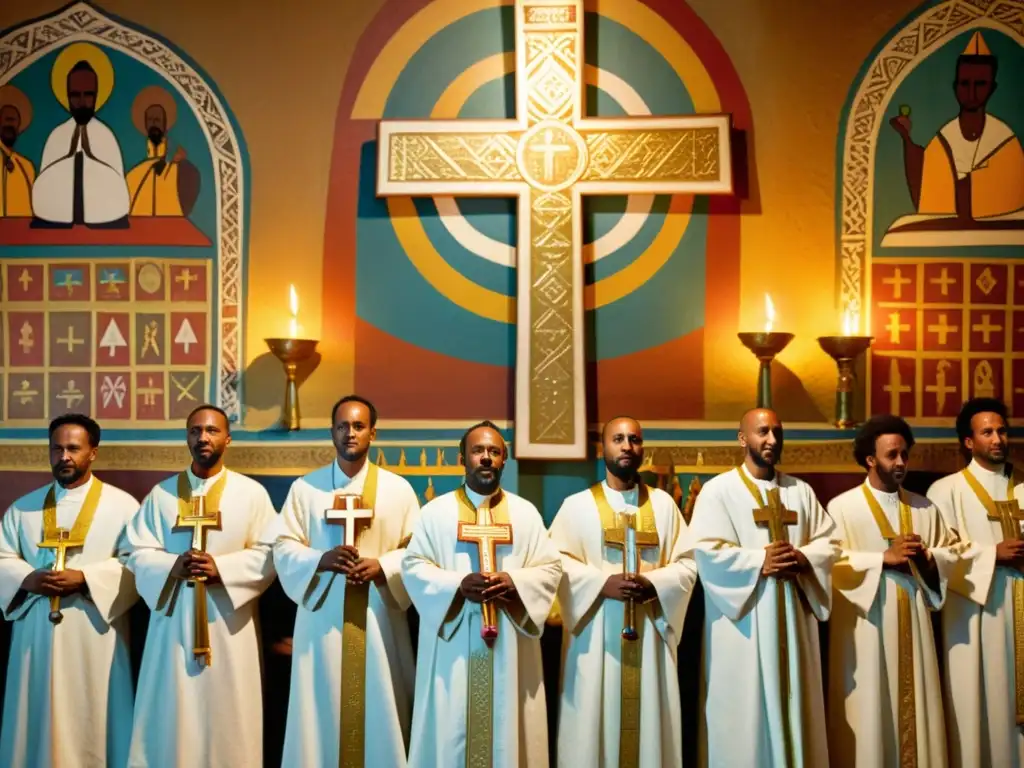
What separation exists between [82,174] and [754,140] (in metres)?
4.64

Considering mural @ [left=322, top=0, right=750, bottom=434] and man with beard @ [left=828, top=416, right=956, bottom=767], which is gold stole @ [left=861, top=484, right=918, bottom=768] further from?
mural @ [left=322, top=0, right=750, bottom=434]

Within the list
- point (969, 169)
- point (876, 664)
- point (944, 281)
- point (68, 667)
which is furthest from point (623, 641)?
point (969, 169)

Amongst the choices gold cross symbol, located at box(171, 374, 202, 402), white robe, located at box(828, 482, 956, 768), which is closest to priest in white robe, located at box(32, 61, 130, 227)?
gold cross symbol, located at box(171, 374, 202, 402)

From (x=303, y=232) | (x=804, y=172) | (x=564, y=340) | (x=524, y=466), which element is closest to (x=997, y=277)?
(x=804, y=172)

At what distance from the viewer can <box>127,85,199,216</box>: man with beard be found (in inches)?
296

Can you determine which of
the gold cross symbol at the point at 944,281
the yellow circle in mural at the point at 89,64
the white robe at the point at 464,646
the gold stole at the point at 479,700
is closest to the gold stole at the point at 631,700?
the white robe at the point at 464,646

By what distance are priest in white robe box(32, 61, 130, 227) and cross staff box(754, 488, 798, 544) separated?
4683 mm

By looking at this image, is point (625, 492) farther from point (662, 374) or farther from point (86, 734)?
point (86, 734)

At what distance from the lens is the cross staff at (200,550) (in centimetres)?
617

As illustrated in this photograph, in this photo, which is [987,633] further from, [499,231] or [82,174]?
[82,174]

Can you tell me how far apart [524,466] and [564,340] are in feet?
2.89

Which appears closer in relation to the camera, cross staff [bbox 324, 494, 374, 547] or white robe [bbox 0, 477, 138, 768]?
cross staff [bbox 324, 494, 374, 547]

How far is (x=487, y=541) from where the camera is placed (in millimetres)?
5875

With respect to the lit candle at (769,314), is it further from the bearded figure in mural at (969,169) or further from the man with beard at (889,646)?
the man with beard at (889,646)
